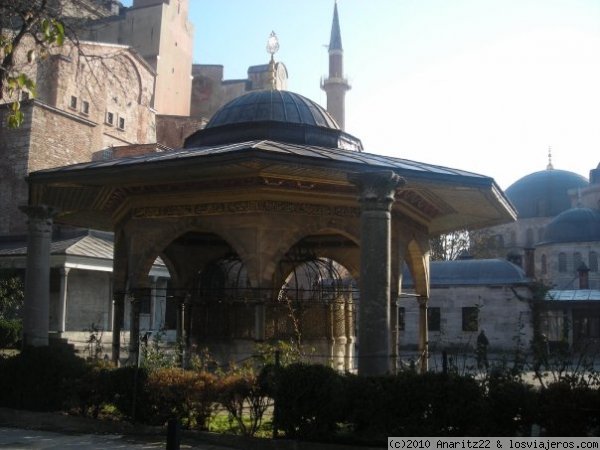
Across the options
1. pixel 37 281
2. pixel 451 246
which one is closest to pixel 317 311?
pixel 37 281

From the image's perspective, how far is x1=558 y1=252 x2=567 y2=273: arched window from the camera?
5716 centimetres

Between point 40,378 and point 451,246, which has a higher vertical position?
point 451,246

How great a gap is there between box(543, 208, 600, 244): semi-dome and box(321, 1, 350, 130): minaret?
20.0 metres

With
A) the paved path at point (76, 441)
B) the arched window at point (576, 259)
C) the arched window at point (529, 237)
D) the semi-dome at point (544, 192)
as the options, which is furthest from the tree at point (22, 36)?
the semi-dome at point (544, 192)

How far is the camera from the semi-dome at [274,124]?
12.5 metres

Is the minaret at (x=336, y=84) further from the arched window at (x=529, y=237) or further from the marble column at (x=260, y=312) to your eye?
the marble column at (x=260, y=312)

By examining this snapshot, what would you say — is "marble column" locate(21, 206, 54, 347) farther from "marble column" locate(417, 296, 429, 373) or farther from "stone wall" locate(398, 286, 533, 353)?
"stone wall" locate(398, 286, 533, 353)

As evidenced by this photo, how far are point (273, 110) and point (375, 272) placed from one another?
550 centimetres

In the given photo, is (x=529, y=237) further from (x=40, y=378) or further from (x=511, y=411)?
(x=511, y=411)

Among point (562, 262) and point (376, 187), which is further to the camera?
point (562, 262)

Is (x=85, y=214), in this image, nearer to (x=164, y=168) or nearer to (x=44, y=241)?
(x=44, y=241)

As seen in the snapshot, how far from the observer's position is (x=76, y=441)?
820 centimetres

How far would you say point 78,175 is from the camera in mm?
10438

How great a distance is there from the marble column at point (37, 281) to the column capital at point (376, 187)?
19.3ft
